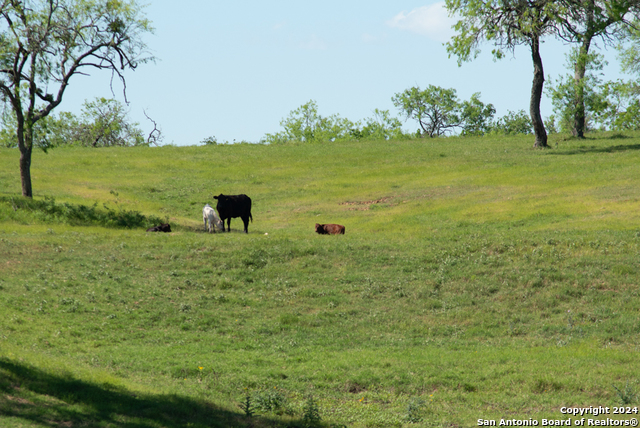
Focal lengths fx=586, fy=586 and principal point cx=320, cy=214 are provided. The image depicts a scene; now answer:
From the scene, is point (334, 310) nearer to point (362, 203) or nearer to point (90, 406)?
point (90, 406)

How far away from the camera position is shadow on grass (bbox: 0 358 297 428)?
8.85 meters

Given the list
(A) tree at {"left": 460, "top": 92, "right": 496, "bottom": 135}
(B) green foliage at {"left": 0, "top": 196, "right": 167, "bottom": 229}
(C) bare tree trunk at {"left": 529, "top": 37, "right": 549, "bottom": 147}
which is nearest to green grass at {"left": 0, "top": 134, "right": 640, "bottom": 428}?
(B) green foliage at {"left": 0, "top": 196, "right": 167, "bottom": 229}

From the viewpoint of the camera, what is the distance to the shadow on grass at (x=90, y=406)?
8.85 m

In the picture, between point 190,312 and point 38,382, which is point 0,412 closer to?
point 38,382

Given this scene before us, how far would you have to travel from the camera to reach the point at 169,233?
93.7 ft

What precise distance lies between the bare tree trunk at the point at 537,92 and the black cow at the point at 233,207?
2989 cm

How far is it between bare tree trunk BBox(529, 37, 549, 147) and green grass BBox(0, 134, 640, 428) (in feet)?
42.1

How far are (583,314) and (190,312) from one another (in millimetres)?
11557

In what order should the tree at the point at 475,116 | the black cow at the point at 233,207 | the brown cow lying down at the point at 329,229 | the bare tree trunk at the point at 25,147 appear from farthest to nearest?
1. the tree at the point at 475,116
2. the bare tree trunk at the point at 25,147
3. the black cow at the point at 233,207
4. the brown cow lying down at the point at 329,229

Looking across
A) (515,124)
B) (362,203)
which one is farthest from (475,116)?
(362,203)

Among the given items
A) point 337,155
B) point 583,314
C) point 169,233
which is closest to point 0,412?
point 583,314

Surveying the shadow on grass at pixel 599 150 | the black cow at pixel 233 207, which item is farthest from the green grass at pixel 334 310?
the shadow on grass at pixel 599 150

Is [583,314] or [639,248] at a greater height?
[639,248]

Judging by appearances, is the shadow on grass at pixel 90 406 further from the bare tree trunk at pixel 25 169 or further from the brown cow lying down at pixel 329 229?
the bare tree trunk at pixel 25 169
